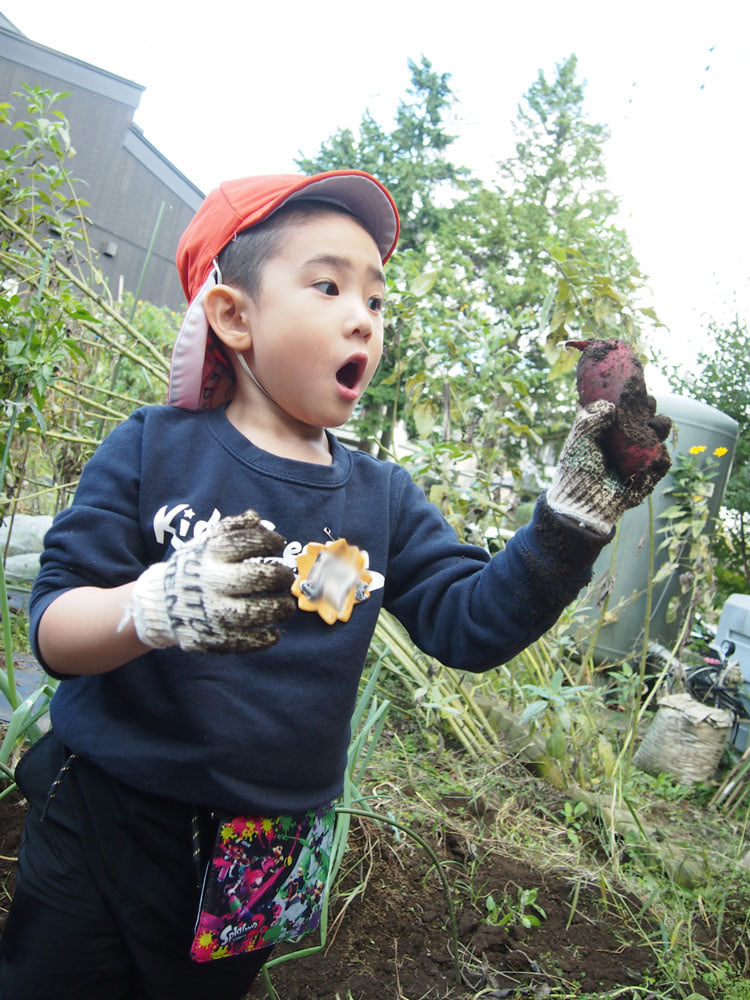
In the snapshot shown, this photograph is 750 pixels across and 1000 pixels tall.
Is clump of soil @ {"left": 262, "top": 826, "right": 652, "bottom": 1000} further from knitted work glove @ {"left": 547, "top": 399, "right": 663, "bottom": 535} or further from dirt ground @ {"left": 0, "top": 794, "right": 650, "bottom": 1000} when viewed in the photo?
knitted work glove @ {"left": 547, "top": 399, "right": 663, "bottom": 535}

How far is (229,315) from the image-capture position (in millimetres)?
1176

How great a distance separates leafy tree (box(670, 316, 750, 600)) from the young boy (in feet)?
23.7

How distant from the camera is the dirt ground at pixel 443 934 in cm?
147

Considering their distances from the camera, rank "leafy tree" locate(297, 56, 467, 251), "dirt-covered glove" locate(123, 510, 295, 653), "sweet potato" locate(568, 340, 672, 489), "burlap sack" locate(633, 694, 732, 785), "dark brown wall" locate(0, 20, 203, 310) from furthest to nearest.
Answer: "leafy tree" locate(297, 56, 467, 251) → "dark brown wall" locate(0, 20, 203, 310) → "burlap sack" locate(633, 694, 732, 785) → "sweet potato" locate(568, 340, 672, 489) → "dirt-covered glove" locate(123, 510, 295, 653)

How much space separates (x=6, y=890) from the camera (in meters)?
1.44

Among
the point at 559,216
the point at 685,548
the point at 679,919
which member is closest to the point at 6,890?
the point at 679,919

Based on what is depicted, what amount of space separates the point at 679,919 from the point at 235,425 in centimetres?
161

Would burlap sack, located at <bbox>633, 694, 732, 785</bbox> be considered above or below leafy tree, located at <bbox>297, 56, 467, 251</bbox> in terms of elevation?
below

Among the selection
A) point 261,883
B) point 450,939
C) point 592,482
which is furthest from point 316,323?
point 450,939

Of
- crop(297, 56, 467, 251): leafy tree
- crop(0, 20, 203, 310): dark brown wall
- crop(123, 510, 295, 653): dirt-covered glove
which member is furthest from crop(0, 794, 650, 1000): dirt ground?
crop(297, 56, 467, 251): leafy tree

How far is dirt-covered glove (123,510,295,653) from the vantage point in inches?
31.1

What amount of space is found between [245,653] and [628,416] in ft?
1.80

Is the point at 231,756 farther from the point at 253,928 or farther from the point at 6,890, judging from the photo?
the point at 6,890

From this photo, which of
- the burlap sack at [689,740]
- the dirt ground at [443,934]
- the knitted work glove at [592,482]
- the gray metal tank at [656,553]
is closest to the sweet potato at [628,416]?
the knitted work glove at [592,482]
